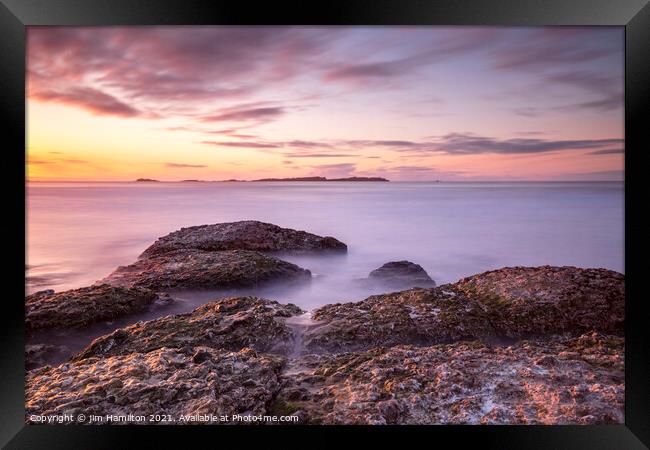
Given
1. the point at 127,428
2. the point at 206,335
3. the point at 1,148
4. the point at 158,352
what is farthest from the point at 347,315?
the point at 1,148

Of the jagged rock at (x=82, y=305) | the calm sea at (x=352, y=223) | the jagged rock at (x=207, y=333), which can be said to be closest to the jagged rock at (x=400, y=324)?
the jagged rock at (x=207, y=333)

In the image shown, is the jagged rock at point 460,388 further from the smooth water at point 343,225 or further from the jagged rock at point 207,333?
the smooth water at point 343,225

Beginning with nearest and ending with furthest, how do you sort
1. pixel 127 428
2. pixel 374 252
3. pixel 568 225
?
pixel 127 428
pixel 568 225
pixel 374 252

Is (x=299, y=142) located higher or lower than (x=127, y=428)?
higher

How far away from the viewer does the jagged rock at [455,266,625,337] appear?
4297mm

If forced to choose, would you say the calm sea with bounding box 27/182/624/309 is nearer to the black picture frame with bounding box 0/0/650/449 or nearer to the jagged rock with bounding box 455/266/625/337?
the jagged rock with bounding box 455/266/625/337

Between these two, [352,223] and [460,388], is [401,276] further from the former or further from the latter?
[460,388]

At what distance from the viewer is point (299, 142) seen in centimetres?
557

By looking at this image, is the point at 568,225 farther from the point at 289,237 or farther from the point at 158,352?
the point at 158,352

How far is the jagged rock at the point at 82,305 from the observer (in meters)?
4.41

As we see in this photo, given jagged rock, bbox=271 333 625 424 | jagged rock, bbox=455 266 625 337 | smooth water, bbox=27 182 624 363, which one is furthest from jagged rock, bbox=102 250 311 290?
jagged rock, bbox=455 266 625 337

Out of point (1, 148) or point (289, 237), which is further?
point (289, 237)

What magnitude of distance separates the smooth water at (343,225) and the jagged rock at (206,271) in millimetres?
214

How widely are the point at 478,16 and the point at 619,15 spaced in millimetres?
1343
